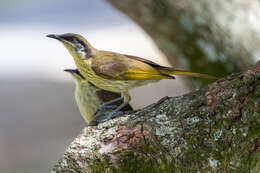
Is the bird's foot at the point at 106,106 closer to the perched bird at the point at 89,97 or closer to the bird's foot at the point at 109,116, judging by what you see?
the perched bird at the point at 89,97

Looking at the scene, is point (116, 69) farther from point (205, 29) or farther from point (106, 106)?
point (205, 29)

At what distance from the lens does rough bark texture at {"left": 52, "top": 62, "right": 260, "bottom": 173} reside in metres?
2.32

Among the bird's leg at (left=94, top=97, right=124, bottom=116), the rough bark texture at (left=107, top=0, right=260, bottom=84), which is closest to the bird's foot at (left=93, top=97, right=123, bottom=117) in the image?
the bird's leg at (left=94, top=97, right=124, bottom=116)

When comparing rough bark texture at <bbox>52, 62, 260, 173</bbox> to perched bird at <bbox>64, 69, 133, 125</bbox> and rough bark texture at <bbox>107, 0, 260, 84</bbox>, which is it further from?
rough bark texture at <bbox>107, 0, 260, 84</bbox>

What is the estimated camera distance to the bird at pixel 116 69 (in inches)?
123

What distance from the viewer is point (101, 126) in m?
2.76

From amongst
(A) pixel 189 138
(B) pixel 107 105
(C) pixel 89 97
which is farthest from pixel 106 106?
(A) pixel 189 138

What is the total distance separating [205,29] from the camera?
4.36 meters

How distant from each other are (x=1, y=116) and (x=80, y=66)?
7.40m

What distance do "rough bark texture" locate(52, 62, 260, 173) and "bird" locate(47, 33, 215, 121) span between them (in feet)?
1.64

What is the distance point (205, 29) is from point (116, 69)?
1560mm

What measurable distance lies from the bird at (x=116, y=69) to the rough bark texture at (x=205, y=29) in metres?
1.40

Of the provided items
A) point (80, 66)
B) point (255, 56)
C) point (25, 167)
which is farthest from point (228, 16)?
point (25, 167)

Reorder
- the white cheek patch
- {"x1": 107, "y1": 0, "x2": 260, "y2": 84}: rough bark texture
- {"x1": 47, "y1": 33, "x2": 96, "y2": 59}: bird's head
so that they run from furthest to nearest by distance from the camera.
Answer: {"x1": 107, "y1": 0, "x2": 260, "y2": 84}: rough bark texture, the white cheek patch, {"x1": 47, "y1": 33, "x2": 96, "y2": 59}: bird's head
